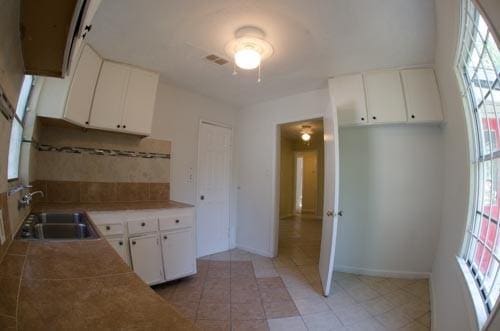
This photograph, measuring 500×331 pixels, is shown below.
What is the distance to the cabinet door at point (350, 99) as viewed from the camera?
255 centimetres

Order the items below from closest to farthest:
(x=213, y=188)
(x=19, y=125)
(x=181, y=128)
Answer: (x=19, y=125) → (x=181, y=128) → (x=213, y=188)

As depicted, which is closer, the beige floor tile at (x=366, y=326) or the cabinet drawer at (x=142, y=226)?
the beige floor tile at (x=366, y=326)

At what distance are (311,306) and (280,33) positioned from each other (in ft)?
8.22

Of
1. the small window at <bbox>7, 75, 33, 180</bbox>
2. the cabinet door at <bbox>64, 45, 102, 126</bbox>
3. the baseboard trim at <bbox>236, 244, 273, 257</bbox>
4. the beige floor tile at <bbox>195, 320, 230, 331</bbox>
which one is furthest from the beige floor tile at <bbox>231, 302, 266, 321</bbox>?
the cabinet door at <bbox>64, 45, 102, 126</bbox>

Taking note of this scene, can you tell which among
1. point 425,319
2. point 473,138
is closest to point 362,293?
point 425,319

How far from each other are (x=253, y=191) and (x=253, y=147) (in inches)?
28.8

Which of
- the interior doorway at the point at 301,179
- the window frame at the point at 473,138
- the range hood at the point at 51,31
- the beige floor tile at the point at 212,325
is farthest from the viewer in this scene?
the interior doorway at the point at 301,179

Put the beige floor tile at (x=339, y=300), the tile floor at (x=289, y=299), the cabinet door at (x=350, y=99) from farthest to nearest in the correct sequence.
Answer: the cabinet door at (x=350, y=99) < the beige floor tile at (x=339, y=300) < the tile floor at (x=289, y=299)

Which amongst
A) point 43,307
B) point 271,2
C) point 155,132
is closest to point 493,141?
point 271,2

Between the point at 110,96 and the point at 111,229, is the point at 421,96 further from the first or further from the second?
the point at 111,229

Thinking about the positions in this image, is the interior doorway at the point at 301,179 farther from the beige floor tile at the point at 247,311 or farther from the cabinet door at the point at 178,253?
the beige floor tile at the point at 247,311

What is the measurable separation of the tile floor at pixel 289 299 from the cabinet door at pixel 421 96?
1876mm

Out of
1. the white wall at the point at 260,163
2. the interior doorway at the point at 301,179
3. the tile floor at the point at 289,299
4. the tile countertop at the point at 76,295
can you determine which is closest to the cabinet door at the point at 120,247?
the tile floor at the point at 289,299

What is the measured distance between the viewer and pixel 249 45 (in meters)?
1.91
